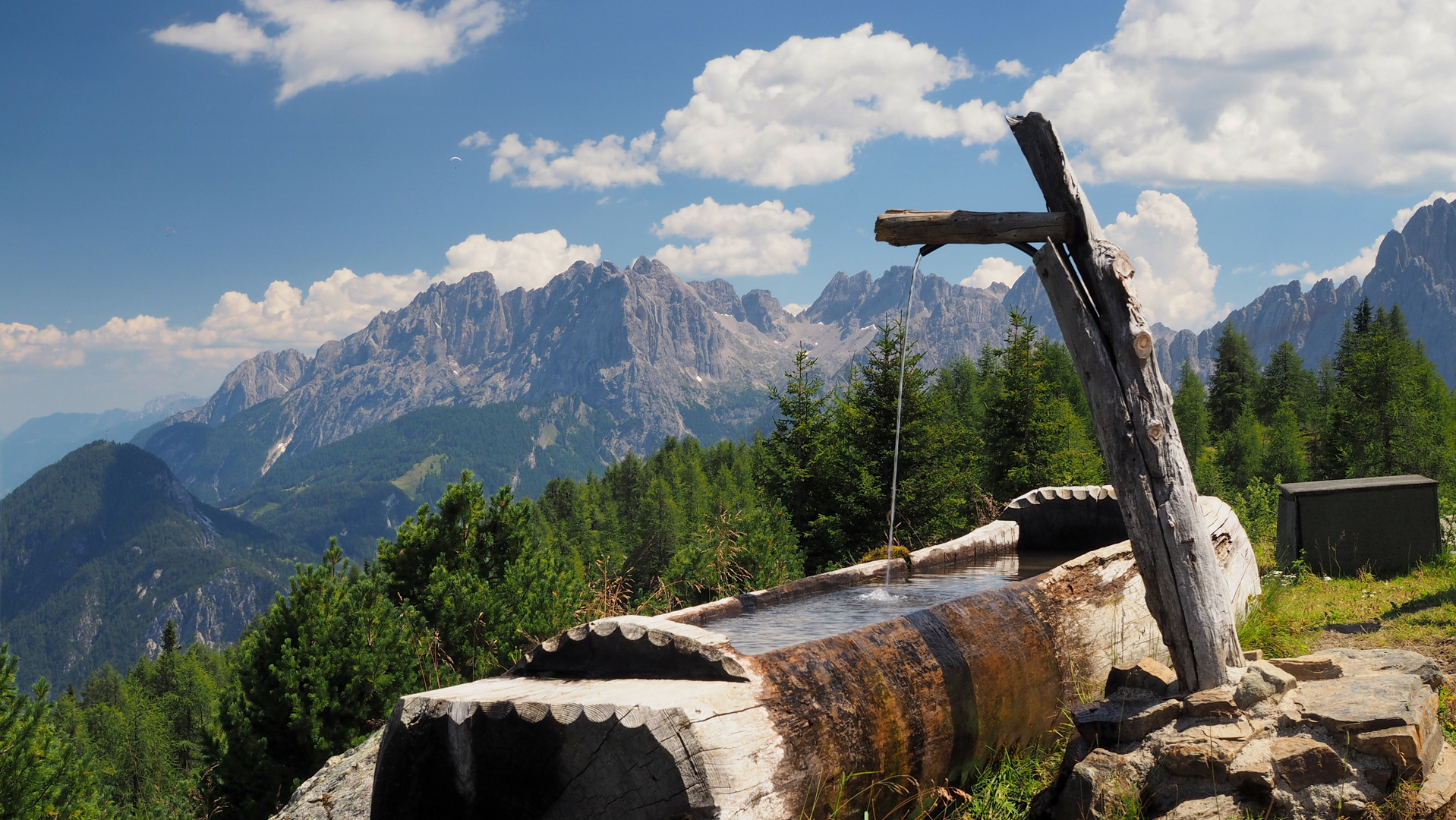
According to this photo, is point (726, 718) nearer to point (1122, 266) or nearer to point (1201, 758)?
point (1201, 758)

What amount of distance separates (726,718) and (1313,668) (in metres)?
3.92

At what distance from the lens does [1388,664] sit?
5.30m

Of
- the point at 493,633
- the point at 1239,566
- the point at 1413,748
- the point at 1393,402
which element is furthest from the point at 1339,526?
the point at 1393,402

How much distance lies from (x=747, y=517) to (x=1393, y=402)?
1385 inches

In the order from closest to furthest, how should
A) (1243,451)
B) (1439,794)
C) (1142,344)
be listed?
(1439,794), (1142,344), (1243,451)

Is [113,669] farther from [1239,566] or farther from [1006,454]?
[1239,566]

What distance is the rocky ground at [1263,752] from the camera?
4078mm

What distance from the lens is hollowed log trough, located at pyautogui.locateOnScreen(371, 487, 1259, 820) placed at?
3.62 m

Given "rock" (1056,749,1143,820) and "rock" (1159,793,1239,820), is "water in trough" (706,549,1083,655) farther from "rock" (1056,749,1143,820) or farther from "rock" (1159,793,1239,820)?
"rock" (1159,793,1239,820)

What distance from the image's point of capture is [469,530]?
33.1 ft

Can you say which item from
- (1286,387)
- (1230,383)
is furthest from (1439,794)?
(1286,387)

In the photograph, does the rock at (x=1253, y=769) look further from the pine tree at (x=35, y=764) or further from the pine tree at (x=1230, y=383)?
the pine tree at (x=1230, y=383)

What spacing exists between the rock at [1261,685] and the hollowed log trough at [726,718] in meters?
1.13

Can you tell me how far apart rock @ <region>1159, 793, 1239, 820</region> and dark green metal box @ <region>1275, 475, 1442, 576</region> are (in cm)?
826
